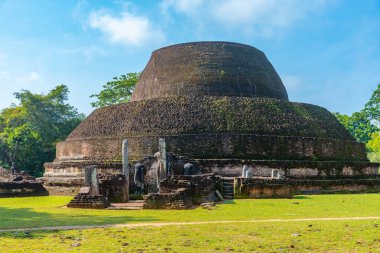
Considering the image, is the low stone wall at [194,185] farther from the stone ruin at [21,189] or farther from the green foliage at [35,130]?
the green foliage at [35,130]

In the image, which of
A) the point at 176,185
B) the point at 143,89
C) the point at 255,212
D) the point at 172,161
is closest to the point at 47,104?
the point at 143,89

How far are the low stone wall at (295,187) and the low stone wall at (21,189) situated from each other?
9623mm

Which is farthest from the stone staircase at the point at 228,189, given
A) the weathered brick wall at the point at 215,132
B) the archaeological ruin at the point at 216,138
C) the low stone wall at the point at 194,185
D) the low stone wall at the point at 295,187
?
the weathered brick wall at the point at 215,132

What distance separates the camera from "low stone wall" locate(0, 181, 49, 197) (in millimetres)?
20156

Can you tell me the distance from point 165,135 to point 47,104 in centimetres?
1987

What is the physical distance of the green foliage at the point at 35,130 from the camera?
3669 cm

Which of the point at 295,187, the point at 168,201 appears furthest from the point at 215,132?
the point at 168,201

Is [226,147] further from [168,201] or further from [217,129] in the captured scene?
[168,201]

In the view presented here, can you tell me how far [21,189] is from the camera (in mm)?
20547

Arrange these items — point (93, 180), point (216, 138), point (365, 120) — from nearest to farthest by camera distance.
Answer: point (93, 180), point (216, 138), point (365, 120)

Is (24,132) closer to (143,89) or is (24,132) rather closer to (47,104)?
(47,104)

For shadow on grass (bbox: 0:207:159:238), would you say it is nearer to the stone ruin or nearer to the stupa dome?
the stone ruin

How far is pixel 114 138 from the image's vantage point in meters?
22.8

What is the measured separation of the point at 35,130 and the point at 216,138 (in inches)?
812
